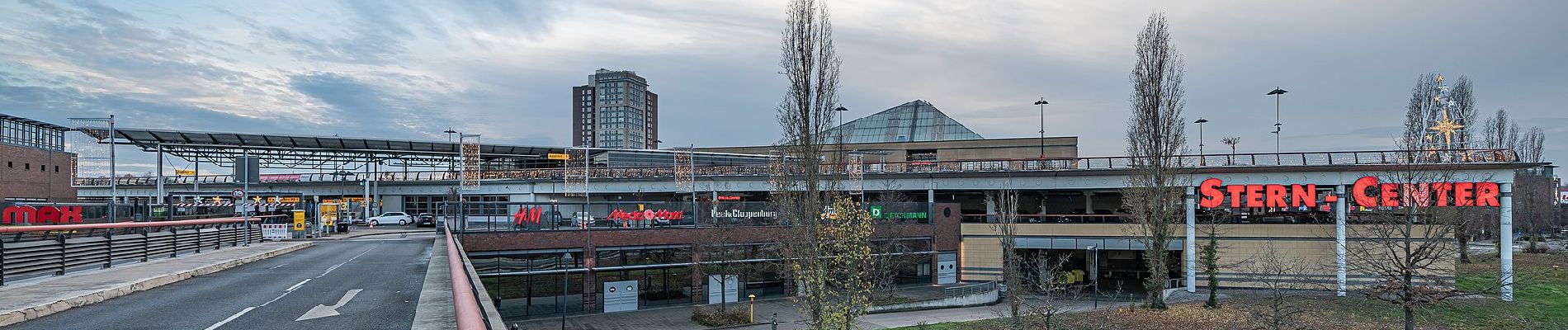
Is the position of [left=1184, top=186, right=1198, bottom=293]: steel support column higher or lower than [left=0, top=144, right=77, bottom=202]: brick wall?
lower

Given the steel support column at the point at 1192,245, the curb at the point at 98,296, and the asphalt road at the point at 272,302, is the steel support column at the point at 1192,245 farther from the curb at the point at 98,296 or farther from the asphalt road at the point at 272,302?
the curb at the point at 98,296

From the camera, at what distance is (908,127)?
103 meters

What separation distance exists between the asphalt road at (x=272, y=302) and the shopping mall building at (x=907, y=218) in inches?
521

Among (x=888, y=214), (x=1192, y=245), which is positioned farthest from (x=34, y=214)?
(x=1192, y=245)

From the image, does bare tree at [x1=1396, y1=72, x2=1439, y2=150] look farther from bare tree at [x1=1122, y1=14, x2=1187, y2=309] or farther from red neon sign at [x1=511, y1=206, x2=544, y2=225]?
red neon sign at [x1=511, y1=206, x2=544, y2=225]

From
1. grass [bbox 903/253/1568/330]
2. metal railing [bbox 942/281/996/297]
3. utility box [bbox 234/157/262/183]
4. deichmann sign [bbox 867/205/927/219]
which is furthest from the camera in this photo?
deichmann sign [bbox 867/205/927/219]

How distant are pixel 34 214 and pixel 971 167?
4681cm

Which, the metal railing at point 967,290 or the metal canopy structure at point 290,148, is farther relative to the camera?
the metal canopy structure at point 290,148

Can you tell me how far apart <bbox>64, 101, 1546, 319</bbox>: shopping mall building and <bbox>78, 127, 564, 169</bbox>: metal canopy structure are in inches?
7.5

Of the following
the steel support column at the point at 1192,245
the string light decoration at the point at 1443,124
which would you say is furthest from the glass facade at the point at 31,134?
the string light decoration at the point at 1443,124

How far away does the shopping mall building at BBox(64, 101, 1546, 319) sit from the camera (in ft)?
112

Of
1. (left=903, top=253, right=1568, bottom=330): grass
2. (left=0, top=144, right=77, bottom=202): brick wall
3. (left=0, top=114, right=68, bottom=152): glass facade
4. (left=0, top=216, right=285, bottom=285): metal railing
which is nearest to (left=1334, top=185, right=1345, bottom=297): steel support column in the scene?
(left=903, top=253, right=1568, bottom=330): grass

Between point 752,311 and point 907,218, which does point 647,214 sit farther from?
point 907,218

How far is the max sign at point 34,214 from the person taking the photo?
78.6 feet
